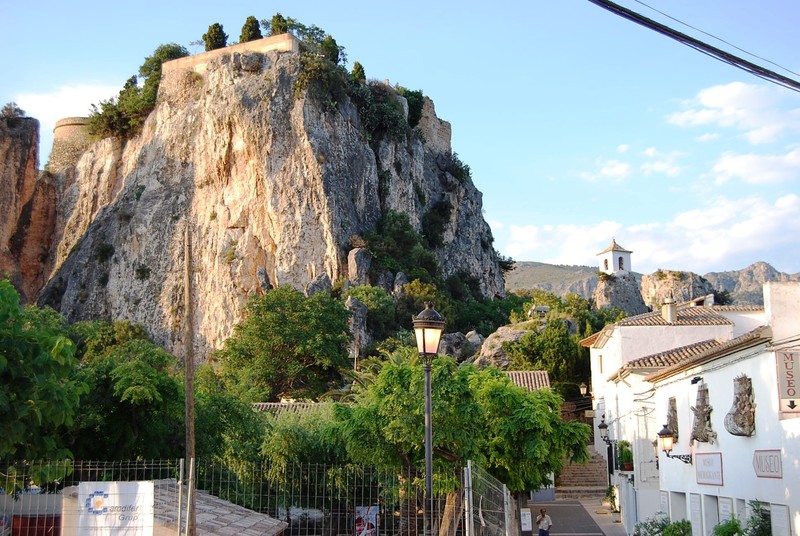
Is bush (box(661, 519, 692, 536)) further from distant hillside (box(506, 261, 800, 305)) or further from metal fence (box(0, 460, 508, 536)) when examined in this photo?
distant hillside (box(506, 261, 800, 305))

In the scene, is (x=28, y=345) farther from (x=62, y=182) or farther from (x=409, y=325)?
(x=62, y=182)

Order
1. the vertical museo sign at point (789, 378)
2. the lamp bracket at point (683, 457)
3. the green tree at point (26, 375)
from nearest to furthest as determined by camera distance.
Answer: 1. the green tree at point (26, 375)
2. the vertical museo sign at point (789, 378)
3. the lamp bracket at point (683, 457)

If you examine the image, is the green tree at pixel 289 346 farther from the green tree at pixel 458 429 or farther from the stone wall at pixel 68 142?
the stone wall at pixel 68 142

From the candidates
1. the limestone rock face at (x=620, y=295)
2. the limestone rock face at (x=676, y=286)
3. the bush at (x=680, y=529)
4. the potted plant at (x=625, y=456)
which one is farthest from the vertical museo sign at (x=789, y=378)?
the limestone rock face at (x=620, y=295)

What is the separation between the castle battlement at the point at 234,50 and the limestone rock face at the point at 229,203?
0.58 meters

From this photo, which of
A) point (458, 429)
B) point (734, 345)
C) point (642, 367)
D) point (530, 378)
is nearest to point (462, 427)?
point (458, 429)

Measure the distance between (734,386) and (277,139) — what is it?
1928 inches

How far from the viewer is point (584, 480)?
41.2 meters

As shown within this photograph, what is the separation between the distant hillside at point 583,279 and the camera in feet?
500

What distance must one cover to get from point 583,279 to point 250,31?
105m

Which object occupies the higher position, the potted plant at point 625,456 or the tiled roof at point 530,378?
the tiled roof at point 530,378

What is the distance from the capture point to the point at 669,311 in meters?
34.2

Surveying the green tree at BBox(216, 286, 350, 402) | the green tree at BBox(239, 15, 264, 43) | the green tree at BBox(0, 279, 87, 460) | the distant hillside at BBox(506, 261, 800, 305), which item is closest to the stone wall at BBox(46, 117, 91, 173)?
the green tree at BBox(239, 15, 264, 43)

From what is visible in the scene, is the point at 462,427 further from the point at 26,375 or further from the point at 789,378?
the point at 26,375
